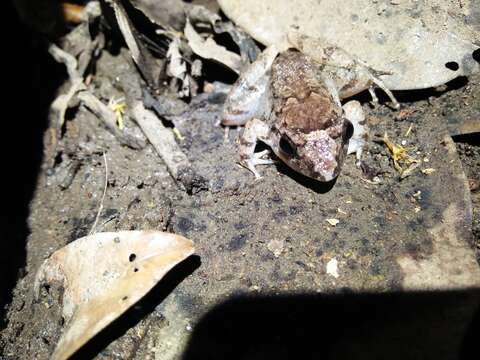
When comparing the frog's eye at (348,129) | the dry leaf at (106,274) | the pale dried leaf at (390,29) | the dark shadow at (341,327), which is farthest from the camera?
the frog's eye at (348,129)

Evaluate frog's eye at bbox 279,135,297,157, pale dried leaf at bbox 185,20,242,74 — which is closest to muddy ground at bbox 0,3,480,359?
frog's eye at bbox 279,135,297,157

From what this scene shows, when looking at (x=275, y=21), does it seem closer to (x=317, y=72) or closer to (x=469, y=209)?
(x=317, y=72)

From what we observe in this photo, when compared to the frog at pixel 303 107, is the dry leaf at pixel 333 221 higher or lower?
lower

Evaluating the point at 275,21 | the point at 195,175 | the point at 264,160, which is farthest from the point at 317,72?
the point at 195,175

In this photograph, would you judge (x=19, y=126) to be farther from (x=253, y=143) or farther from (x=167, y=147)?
(x=253, y=143)

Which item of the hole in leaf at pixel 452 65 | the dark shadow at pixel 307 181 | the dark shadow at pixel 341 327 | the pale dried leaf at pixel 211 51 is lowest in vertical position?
the dark shadow at pixel 341 327

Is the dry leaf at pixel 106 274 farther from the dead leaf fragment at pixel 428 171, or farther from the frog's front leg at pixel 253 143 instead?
the dead leaf fragment at pixel 428 171

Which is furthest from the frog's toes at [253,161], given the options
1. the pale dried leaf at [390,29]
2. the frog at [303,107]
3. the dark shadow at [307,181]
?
the pale dried leaf at [390,29]
